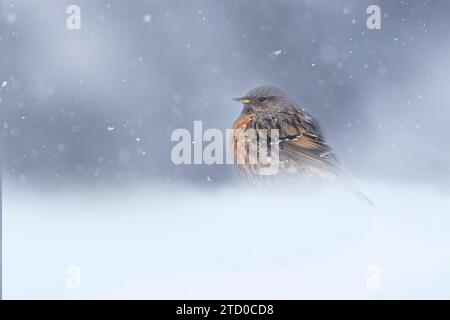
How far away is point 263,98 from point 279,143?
0.26m

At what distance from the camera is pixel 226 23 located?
3.12 meters

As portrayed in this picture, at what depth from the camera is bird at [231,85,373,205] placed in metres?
2.80

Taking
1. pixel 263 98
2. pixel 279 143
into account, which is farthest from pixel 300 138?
pixel 263 98

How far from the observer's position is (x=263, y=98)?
2.97 meters

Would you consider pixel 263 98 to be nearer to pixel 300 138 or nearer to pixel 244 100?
pixel 244 100

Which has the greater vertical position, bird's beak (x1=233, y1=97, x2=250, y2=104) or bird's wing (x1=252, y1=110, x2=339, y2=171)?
bird's beak (x1=233, y1=97, x2=250, y2=104)

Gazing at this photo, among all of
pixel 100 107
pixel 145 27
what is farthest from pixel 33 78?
pixel 145 27

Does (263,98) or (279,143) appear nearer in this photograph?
(279,143)

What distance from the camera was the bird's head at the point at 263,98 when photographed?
297cm

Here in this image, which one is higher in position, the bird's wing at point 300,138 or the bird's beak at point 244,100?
the bird's beak at point 244,100

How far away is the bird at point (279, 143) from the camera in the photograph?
280 cm

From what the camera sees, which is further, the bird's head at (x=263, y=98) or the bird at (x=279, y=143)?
the bird's head at (x=263, y=98)

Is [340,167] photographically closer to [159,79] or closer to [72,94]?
[159,79]

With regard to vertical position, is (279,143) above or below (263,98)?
below
